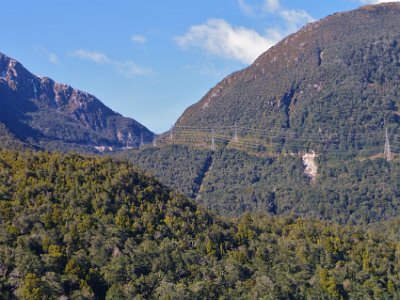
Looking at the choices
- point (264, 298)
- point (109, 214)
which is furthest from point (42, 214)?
point (264, 298)

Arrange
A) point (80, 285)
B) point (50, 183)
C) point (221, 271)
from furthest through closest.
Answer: point (50, 183), point (221, 271), point (80, 285)

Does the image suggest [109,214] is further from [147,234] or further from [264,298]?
[264,298]

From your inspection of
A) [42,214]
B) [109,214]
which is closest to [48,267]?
[42,214]

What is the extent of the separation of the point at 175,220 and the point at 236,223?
16.3 meters

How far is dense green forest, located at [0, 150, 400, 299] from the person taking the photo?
84750 millimetres

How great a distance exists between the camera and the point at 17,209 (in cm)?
9244

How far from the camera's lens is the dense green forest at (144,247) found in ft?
278

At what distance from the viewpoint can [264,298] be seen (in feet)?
289

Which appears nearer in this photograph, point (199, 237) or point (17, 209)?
point (17, 209)

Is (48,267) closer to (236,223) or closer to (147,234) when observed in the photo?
(147,234)

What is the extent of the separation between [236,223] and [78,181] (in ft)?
96.6

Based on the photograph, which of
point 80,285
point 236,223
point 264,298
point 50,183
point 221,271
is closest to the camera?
point 80,285

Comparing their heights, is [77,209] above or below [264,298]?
above

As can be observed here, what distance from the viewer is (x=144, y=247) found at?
94.5 m
